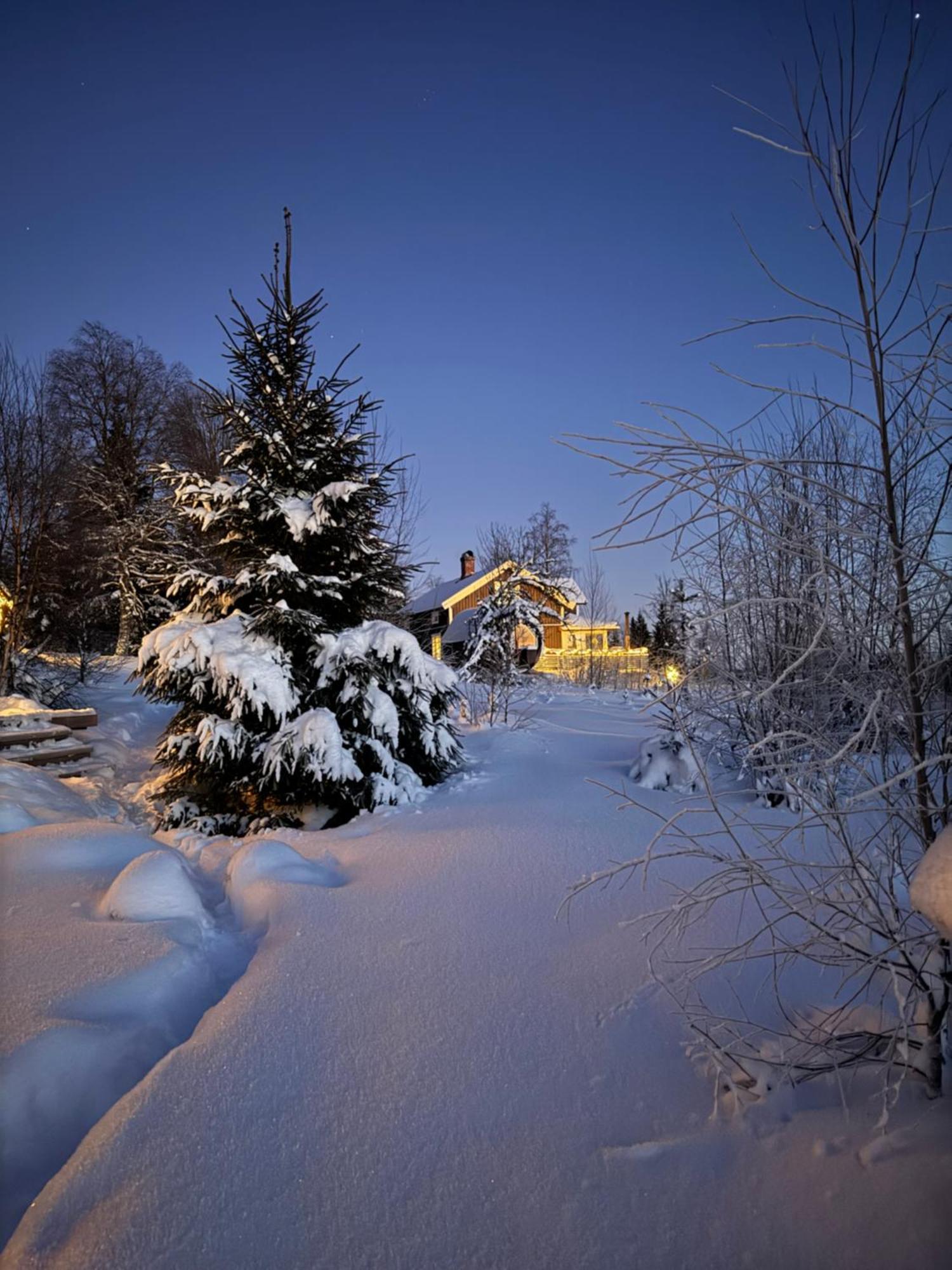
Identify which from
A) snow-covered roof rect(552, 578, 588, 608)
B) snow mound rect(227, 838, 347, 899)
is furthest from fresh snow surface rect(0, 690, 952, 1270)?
snow-covered roof rect(552, 578, 588, 608)

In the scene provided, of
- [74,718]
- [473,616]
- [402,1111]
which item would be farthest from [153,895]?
[473,616]

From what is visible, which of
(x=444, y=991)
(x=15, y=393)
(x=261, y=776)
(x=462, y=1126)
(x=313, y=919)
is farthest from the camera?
(x=15, y=393)

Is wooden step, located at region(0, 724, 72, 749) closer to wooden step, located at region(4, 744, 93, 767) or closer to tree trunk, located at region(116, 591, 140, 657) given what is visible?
wooden step, located at region(4, 744, 93, 767)

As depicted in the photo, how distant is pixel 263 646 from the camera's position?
5473 millimetres

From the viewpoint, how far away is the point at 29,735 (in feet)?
25.3

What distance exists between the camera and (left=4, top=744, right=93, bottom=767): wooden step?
7.36 meters

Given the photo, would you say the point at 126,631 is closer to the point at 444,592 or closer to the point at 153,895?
the point at 444,592

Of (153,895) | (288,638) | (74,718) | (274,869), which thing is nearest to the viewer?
(153,895)

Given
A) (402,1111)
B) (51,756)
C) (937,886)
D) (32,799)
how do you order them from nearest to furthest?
(937,886) → (402,1111) → (32,799) → (51,756)

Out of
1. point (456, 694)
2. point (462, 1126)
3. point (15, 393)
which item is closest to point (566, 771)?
point (456, 694)

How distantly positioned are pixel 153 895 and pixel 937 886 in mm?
3260

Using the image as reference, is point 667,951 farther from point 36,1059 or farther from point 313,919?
point 36,1059

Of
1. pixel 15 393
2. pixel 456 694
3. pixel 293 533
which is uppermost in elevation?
pixel 15 393

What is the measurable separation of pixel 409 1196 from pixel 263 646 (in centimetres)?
456
